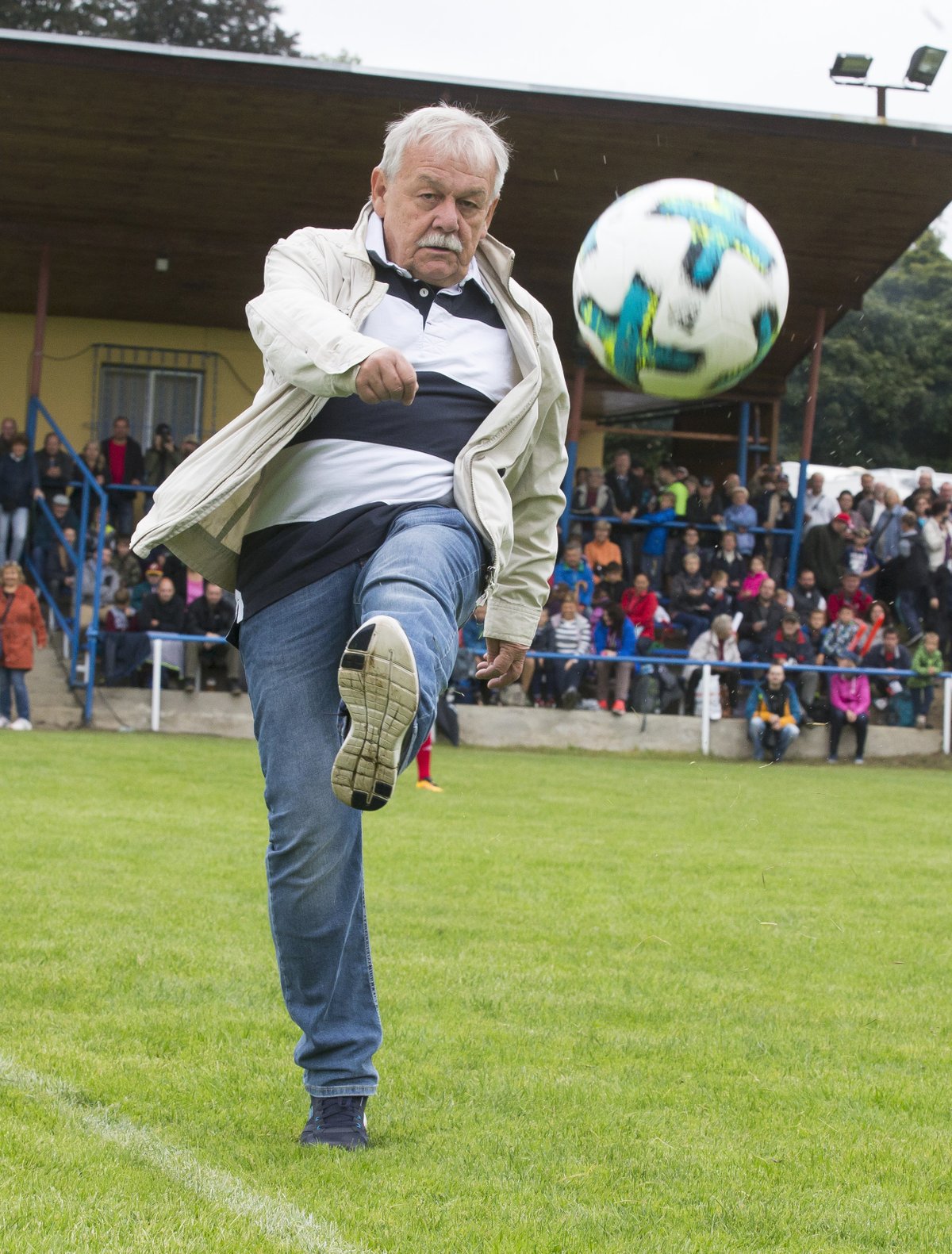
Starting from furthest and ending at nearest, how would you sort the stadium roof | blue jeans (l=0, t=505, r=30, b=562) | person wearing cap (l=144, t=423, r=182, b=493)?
1. person wearing cap (l=144, t=423, r=182, b=493)
2. blue jeans (l=0, t=505, r=30, b=562)
3. the stadium roof

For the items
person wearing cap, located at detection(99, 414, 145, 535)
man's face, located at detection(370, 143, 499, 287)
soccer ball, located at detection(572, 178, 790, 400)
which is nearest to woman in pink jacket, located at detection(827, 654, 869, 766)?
person wearing cap, located at detection(99, 414, 145, 535)

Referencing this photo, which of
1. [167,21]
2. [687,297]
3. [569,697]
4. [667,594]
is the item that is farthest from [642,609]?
[167,21]

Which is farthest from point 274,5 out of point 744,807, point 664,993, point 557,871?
point 664,993

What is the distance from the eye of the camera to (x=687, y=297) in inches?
181

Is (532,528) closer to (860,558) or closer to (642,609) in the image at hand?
(642,609)

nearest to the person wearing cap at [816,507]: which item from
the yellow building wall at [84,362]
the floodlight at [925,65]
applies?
the floodlight at [925,65]

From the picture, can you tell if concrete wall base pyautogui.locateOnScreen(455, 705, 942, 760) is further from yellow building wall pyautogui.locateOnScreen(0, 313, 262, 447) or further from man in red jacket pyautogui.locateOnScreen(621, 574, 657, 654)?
yellow building wall pyautogui.locateOnScreen(0, 313, 262, 447)

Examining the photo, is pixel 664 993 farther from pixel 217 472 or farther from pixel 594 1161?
pixel 217 472

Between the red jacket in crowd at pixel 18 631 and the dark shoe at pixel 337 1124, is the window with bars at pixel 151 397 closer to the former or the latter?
the red jacket in crowd at pixel 18 631

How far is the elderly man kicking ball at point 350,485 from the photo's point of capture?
333cm

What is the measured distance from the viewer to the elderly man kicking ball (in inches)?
131

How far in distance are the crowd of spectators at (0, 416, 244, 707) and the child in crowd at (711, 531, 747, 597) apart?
6184mm

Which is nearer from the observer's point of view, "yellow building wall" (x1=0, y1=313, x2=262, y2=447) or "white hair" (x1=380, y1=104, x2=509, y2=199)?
"white hair" (x1=380, y1=104, x2=509, y2=199)

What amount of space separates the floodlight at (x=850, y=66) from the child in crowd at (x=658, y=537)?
5.57 m
